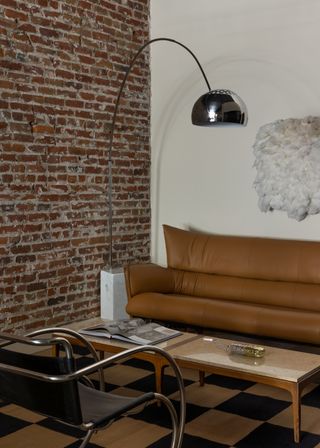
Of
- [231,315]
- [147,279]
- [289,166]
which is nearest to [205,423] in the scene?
[231,315]

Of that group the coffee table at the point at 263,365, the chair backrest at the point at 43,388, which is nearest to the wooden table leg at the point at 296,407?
the coffee table at the point at 263,365

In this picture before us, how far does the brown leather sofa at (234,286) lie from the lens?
15.5 feet

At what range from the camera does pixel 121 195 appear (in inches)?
241

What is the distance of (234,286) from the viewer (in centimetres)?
534

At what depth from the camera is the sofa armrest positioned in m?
5.37

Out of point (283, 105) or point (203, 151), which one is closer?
point (283, 105)

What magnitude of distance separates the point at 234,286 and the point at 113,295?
104cm

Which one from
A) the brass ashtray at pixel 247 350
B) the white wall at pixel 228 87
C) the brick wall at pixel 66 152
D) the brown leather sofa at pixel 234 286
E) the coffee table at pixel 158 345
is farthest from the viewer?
the white wall at pixel 228 87

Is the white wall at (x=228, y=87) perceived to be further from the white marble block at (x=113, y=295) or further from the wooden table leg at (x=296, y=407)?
the wooden table leg at (x=296, y=407)

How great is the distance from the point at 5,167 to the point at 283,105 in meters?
2.30

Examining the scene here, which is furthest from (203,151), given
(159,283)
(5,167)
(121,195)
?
(5,167)

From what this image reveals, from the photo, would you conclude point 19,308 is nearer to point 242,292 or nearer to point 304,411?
point 242,292

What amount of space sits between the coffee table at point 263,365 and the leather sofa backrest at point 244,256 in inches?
48.8

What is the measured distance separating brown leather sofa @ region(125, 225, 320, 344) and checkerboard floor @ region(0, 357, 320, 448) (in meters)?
0.50
